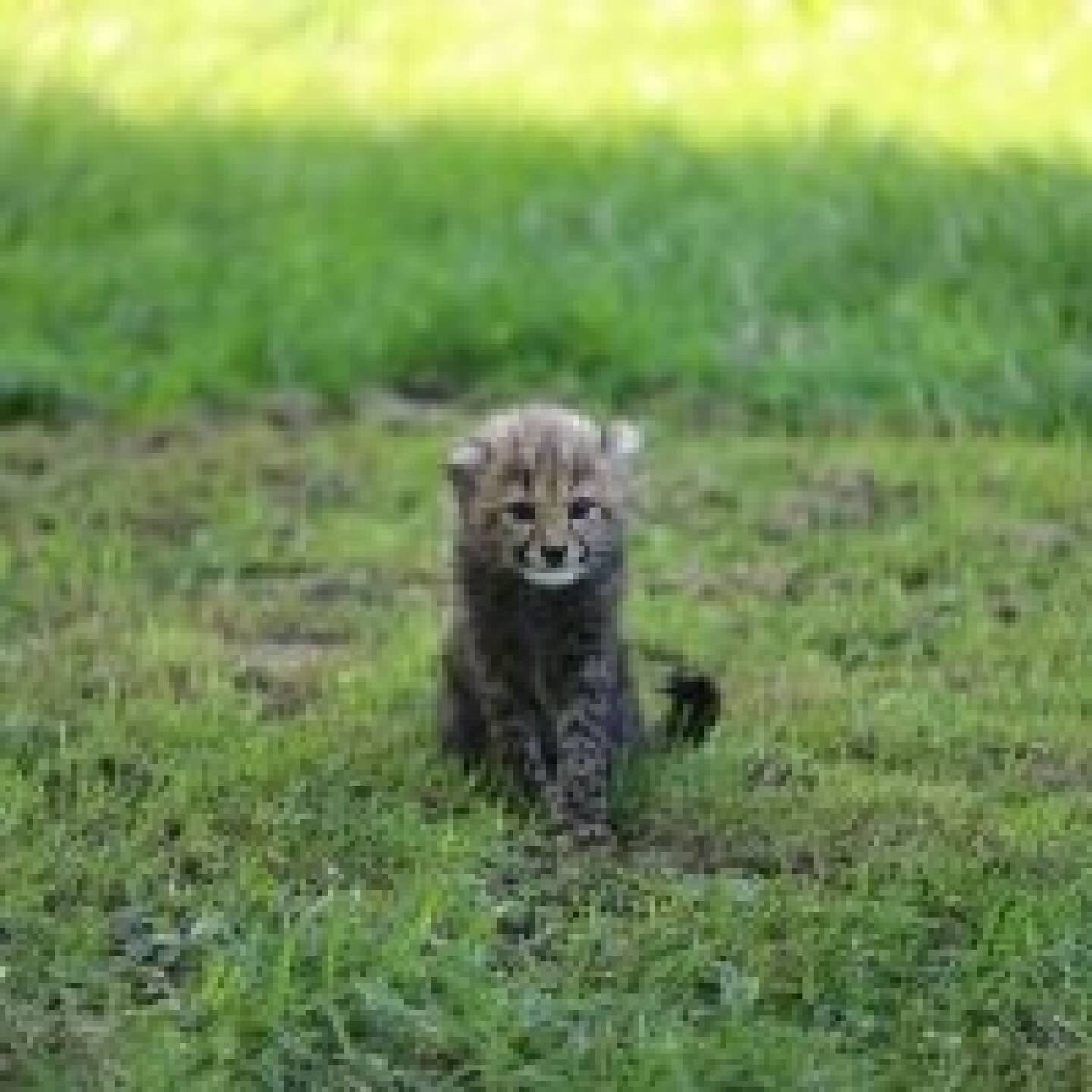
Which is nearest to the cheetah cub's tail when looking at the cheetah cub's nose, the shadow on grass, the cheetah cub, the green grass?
the green grass

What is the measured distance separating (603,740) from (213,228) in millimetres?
6222

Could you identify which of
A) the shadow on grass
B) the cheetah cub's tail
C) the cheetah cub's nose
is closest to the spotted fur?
the cheetah cub's nose

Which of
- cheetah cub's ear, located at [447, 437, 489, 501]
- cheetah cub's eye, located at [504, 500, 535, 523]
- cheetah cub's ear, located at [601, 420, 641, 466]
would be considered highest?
cheetah cub's ear, located at [601, 420, 641, 466]

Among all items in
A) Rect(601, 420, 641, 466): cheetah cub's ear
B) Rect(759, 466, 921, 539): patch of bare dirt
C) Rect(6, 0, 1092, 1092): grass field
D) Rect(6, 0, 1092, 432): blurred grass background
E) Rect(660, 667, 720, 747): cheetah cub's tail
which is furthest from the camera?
Rect(6, 0, 1092, 432): blurred grass background

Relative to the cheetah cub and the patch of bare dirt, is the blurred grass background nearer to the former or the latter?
the patch of bare dirt

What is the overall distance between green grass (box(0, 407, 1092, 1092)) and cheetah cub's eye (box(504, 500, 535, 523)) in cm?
59

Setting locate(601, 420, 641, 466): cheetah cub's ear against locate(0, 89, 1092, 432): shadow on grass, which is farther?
locate(0, 89, 1092, 432): shadow on grass

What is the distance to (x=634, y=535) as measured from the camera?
9758 millimetres

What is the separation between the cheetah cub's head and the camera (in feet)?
23.2

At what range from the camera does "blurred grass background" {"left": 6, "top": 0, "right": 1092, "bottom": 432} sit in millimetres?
11609

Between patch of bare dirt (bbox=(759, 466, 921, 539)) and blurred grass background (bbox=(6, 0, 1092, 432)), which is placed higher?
blurred grass background (bbox=(6, 0, 1092, 432))

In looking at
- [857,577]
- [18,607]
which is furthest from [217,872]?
[857,577]

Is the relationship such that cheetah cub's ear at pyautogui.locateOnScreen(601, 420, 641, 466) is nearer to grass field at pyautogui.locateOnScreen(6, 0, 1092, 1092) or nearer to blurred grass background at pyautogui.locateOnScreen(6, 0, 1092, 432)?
grass field at pyautogui.locateOnScreen(6, 0, 1092, 1092)

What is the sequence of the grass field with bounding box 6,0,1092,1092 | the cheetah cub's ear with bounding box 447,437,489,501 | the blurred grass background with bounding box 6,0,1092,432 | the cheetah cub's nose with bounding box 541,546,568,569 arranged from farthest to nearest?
the blurred grass background with bounding box 6,0,1092,432 < the cheetah cub's ear with bounding box 447,437,489,501 < the cheetah cub's nose with bounding box 541,546,568,569 < the grass field with bounding box 6,0,1092,1092
